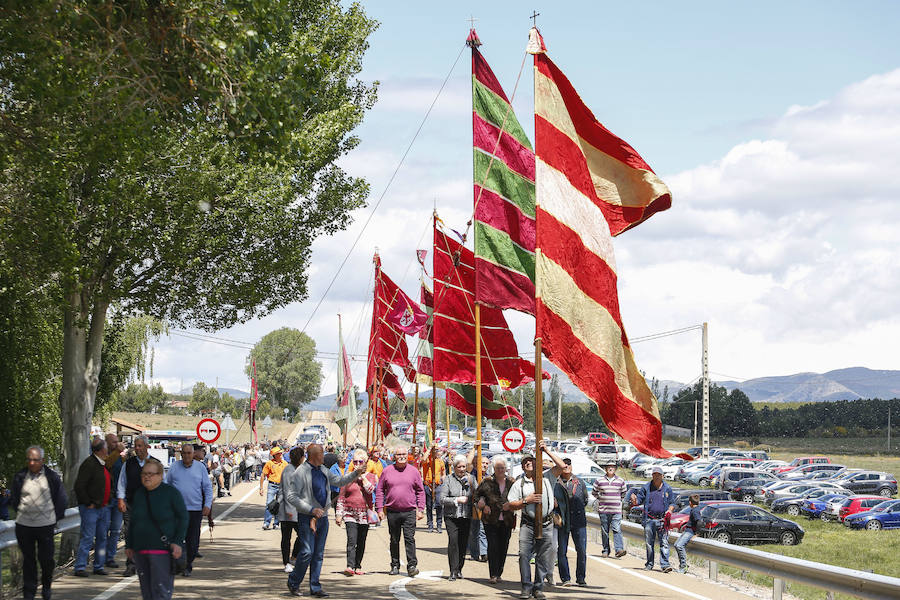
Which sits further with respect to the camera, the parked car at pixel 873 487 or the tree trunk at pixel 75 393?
the parked car at pixel 873 487

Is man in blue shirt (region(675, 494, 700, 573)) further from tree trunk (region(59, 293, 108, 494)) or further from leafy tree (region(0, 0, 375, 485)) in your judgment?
tree trunk (region(59, 293, 108, 494))

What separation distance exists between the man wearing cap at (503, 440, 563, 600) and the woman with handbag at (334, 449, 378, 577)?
2.54 m

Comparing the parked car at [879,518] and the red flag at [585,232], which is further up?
the red flag at [585,232]

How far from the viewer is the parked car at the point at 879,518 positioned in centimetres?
3969

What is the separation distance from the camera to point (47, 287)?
23.5m

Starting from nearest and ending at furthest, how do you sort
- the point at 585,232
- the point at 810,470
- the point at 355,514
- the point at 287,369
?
the point at 585,232 < the point at 355,514 < the point at 810,470 < the point at 287,369

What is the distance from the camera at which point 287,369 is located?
15838 centimetres

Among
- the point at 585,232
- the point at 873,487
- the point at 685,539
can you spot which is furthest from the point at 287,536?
the point at 873,487

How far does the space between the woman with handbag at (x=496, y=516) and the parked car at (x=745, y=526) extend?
14.9 metres

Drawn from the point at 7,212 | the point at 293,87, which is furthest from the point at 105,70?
the point at 7,212

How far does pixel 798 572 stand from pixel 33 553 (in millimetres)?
9132

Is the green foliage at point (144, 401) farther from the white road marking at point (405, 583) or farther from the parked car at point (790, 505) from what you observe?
the white road marking at point (405, 583)

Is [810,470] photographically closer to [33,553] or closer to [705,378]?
[705,378]

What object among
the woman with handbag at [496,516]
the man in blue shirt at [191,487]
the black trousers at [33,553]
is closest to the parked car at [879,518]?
the woman with handbag at [496,516]
